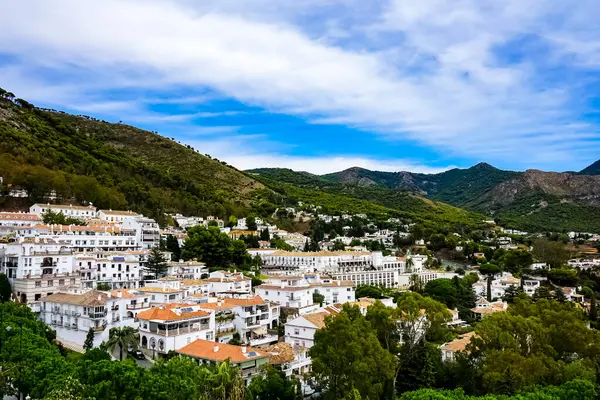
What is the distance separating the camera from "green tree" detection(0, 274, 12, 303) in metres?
35.7

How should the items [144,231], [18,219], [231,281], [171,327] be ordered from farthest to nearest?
[144,231], [18,219], [231,281], [171,327]

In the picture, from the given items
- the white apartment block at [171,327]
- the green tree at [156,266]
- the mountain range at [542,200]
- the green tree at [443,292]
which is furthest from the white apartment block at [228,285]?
the mountain range at [542,200]

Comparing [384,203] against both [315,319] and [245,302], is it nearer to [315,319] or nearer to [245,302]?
[245,302]

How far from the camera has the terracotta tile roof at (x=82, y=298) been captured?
3170 cm

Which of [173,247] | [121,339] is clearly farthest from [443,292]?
[121,339]

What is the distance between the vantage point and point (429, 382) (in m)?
28.4

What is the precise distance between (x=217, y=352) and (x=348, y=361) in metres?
8.33

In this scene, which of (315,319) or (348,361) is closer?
(348,361)

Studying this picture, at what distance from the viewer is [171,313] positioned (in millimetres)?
30875

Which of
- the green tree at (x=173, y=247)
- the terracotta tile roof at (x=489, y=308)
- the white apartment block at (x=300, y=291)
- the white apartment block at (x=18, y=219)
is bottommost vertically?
the terracotta tile roof at (x=489, y=308)

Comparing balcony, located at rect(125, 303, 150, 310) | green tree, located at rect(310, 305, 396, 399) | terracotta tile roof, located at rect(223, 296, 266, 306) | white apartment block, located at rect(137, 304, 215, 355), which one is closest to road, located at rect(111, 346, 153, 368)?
white apartment block, located at rect(137, 304, 215, 355)

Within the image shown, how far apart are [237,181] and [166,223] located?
5884cm

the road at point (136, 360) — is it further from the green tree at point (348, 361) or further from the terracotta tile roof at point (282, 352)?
the green tree at point (348, 361)

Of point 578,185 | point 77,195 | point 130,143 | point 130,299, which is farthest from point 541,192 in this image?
point 130,299
